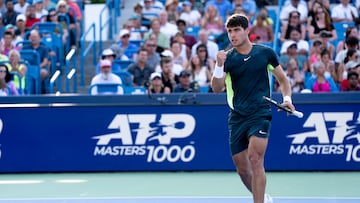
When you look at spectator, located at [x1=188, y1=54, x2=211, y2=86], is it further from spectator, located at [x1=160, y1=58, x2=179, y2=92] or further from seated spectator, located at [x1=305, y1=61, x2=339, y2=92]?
seated spectator, located at [x1=305, y1=61, x2=339, y2=92]

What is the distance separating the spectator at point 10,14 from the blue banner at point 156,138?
6.20 meters

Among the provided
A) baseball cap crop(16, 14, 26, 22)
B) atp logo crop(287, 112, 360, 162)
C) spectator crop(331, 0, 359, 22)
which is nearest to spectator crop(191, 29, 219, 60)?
spectator crop(331, 0, 359, 22)

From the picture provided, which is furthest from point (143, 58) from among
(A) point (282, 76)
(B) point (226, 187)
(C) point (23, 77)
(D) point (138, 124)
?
(A) point (282, 76)

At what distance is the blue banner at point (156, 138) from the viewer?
1320 centimetres

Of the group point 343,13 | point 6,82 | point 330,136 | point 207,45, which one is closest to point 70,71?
point 6,82

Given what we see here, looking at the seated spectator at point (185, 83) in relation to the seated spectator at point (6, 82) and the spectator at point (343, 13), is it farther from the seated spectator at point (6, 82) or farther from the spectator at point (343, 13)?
the spectator at point (343, 13)

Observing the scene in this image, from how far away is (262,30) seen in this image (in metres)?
17.7

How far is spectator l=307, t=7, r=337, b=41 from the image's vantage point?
57.9ft

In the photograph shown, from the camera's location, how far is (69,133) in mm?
13414

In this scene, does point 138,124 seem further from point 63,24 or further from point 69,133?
point 63,24

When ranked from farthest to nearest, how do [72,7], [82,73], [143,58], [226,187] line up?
[72,7] → [82,73] → [143,58] → [226,187]

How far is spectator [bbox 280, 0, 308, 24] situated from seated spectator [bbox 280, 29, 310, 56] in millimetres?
849

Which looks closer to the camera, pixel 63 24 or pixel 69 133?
pixel 69 133

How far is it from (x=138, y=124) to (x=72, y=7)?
641 cm
